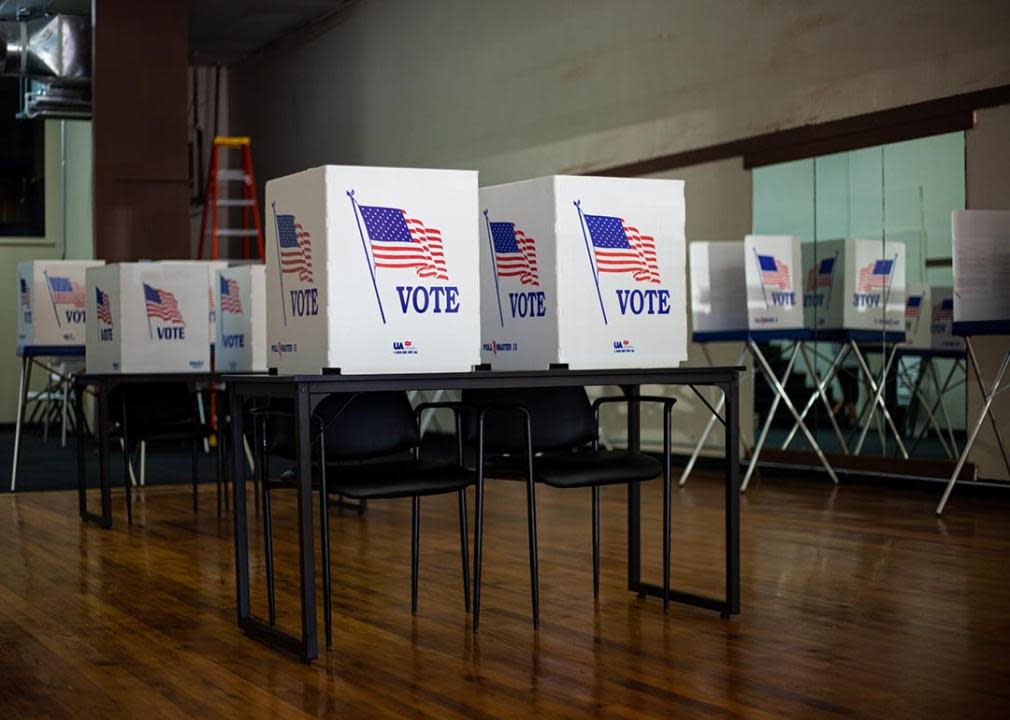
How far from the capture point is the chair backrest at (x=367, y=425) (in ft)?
11.9

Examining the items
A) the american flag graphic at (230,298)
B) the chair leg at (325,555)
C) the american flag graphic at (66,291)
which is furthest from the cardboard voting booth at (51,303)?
the chair leg at (325,555)

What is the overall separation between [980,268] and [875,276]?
1.26 metres

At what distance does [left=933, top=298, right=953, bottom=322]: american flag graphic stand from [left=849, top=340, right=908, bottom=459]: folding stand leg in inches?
12.2

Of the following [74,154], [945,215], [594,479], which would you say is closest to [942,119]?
[945,215]

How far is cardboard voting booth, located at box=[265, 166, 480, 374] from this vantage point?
328cm

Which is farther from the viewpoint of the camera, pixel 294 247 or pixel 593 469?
pixel 593 469

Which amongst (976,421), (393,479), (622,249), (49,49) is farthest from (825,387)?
(49,49)

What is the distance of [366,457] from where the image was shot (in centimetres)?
374

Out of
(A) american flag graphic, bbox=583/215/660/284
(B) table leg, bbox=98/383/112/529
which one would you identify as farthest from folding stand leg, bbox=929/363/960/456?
(B) table leg, bbox=98/383/112/529

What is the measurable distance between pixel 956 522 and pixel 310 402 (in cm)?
348

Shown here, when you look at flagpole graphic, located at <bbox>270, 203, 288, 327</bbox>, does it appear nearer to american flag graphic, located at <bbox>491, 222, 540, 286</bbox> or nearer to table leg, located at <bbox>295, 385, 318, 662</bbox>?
table leg, located at <bbox>295, 385, 318, 662</bbox>

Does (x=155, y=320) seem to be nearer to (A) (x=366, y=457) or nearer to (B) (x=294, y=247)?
(A) (x=366, y=457)

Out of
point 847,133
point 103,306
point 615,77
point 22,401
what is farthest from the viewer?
point 615,77

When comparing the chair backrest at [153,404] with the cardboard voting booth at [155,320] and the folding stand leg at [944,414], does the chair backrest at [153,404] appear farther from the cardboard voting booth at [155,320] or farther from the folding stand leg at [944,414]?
the folding stand leg at [944,414]
